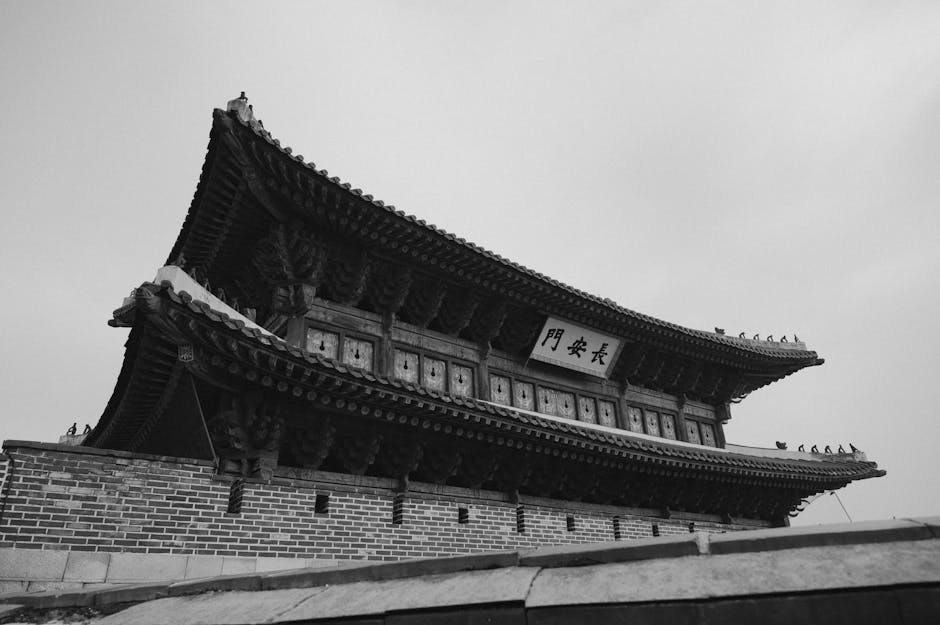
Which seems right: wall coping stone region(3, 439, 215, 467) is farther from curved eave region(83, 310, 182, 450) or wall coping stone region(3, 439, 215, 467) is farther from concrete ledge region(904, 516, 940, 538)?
concrete ledge region(904, 516, 940, 538)

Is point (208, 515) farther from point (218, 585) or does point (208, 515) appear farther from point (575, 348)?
point (575, 348)

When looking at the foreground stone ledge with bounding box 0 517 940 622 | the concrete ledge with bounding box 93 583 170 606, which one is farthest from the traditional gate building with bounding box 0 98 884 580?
the foreground stone ledge with bounding box 0 517 940 622

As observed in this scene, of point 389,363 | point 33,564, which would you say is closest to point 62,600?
point 33,564

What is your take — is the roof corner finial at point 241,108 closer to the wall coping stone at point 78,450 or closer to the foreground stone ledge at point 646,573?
the wall coping stone at point 78,450

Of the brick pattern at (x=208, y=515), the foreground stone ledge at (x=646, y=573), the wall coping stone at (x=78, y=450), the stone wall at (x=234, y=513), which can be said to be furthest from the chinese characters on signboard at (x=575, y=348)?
the foreground stone ledge at (x=646, y=573)

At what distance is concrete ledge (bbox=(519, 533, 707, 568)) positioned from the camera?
2.24 metres

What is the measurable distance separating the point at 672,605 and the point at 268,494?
20.9 feet

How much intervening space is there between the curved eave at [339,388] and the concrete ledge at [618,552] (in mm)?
4613

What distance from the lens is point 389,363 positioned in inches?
404

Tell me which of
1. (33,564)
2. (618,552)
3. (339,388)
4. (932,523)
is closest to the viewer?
(932,523)

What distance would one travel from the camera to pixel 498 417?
8.41 metres

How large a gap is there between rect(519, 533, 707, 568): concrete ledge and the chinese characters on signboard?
9550 mm

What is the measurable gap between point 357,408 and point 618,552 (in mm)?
5580

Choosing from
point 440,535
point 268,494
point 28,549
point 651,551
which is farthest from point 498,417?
point 651,551
